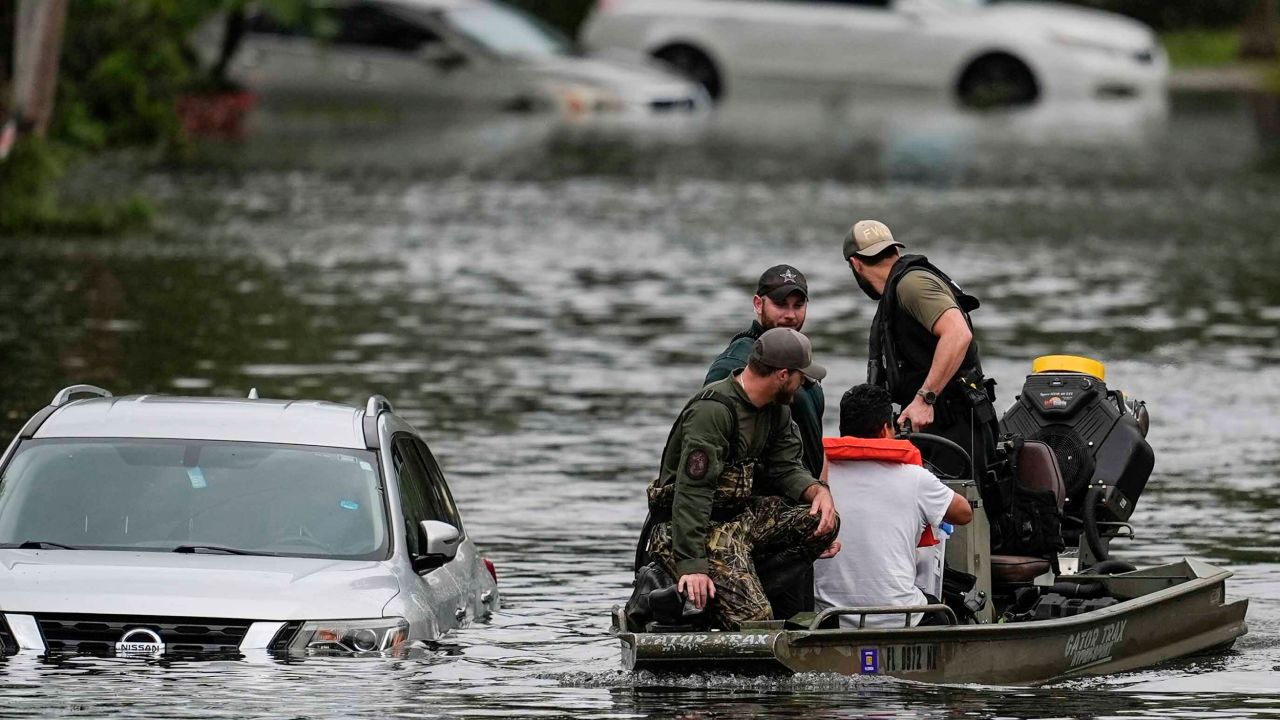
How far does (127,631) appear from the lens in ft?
35.4

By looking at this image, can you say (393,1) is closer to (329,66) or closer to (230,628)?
(329,66)

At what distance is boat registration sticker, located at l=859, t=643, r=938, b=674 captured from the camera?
11164 millimetres

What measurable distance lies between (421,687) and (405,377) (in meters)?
10.6

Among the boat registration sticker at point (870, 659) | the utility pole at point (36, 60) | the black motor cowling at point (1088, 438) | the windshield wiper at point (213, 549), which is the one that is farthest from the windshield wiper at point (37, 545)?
the utility pole at point (36, 60)

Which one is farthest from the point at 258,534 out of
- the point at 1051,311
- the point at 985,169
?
the point at 985,169

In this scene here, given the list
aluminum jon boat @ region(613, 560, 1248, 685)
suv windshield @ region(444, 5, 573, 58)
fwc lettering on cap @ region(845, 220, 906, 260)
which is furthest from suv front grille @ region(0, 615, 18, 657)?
suv windshield @ region(444, 5, 573, 58)

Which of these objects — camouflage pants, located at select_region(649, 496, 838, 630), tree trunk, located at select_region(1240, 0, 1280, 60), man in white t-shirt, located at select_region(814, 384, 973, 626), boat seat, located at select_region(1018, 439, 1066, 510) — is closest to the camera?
camouflage pants, located at select_region(649, 496, 838, 630)

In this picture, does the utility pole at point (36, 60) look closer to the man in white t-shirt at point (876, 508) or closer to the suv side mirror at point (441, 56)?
the suv side mirror at point (441, 56)

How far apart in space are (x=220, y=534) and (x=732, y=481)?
6.64ft

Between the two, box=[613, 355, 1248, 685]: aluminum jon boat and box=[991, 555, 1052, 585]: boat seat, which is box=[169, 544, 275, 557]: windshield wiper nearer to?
box=[613, 355, 1248, 685]: aluminum jon boat

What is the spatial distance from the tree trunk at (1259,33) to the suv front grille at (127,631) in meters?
50.2

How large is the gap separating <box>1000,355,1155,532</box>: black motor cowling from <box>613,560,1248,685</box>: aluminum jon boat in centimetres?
67

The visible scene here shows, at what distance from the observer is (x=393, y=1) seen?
46.5 m

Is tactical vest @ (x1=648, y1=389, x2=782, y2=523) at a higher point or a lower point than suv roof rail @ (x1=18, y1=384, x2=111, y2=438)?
higher
